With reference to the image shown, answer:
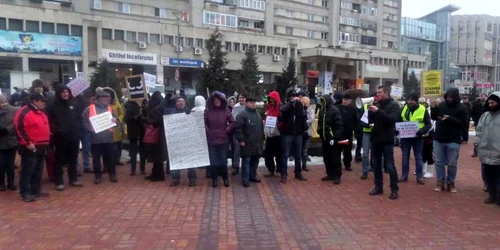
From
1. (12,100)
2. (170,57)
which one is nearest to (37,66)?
(170,57)

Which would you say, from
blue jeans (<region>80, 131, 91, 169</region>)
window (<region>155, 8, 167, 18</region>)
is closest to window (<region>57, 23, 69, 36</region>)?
window (<region>155, 8, 167, 18</region>)

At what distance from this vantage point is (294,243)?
5.57 meters

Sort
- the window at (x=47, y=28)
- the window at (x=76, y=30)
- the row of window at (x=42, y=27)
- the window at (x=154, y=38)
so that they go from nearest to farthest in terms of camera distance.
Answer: the row of window at (x=42, y=27) → the window at (x=47, y=28) → the window at (x=76, y=30) → the window at (x=154, y=38)

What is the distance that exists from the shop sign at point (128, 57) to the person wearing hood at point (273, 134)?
38.9 m

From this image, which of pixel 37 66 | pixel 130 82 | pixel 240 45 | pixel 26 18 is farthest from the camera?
pixel 240 45

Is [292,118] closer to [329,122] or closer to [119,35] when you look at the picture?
[329,122]

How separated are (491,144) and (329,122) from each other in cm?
299

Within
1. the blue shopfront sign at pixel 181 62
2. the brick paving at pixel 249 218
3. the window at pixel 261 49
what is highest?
the window at pixel 261 49

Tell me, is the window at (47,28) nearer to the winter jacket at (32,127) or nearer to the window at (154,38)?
the window at (154,38)

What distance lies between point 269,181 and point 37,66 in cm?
4061

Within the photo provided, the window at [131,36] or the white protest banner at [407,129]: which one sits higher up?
the window at [131,36]

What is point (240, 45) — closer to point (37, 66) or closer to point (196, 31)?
point (196, 31)

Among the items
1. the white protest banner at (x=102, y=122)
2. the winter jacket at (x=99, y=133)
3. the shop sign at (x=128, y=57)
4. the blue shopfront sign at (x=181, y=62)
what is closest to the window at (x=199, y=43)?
the blue shopfront sign at (x=181, y=62)

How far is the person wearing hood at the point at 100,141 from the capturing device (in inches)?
352
